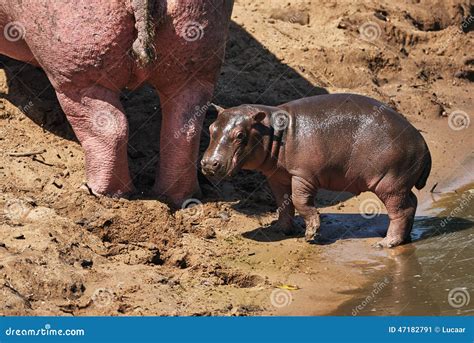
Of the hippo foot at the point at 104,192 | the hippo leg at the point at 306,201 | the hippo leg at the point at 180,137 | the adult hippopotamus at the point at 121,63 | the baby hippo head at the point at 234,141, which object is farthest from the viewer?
the hippo leg at the point at 180,137

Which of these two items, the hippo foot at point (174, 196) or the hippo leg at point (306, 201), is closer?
the hippo leg at point (306, 201)

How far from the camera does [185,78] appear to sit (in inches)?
363

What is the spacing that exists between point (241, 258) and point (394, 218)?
142 cm

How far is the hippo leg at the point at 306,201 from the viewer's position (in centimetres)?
895

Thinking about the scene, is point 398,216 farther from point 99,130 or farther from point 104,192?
point 99,130

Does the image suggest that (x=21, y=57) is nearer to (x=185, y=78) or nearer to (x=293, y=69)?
(x=185, y=78)

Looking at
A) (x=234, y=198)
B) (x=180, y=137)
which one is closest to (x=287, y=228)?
(x=234, y=198)

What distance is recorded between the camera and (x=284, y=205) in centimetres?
925

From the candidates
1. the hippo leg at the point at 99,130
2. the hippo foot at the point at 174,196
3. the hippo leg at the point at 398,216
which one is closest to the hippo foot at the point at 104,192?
the hippo leg at the point at 99,130

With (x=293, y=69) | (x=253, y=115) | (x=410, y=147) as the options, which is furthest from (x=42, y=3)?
(x=293, y=69)

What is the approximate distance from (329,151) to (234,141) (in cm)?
84

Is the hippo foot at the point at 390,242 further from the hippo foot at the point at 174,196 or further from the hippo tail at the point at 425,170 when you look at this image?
the hippo foot at the point at 174,196

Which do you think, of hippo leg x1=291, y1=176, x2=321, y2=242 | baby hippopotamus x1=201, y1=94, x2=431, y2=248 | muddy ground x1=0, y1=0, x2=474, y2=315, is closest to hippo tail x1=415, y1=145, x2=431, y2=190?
baby hippopotamus x1=201, y1=94, x2=431, y2=248

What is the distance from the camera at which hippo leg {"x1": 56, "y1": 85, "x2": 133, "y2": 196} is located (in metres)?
9.01
